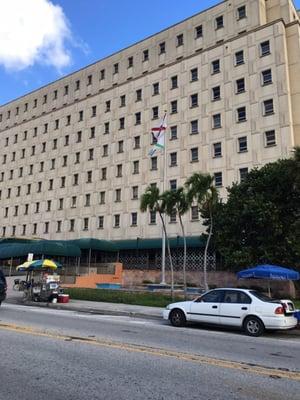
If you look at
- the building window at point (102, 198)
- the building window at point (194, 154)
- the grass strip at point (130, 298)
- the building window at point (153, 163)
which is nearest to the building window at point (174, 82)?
the building window at point (194, 154)

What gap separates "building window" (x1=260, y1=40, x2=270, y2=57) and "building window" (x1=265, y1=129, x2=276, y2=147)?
8149 millimetres

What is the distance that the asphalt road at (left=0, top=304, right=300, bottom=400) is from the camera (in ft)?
18.4

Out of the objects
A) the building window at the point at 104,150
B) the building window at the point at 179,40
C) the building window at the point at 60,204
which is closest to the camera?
the building window at the point at 179,40

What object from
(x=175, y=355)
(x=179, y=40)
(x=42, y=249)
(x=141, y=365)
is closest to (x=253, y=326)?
Result: (x=175, y=355)

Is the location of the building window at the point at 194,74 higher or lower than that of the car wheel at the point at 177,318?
higher

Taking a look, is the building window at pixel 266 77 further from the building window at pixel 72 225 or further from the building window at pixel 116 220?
the building window at pixel 72 225

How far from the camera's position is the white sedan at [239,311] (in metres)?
12.3

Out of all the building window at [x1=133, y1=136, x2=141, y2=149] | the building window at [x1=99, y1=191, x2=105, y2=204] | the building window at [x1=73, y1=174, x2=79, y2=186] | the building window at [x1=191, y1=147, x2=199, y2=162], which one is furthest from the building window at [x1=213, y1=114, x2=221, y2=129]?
the building window at [x1=73, y1=174, x2=79, y2=186]

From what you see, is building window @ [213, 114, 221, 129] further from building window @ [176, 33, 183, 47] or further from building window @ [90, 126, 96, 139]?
building window @ [90, 126, 96, 139]

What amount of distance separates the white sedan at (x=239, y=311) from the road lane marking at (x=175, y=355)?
15.0 feet

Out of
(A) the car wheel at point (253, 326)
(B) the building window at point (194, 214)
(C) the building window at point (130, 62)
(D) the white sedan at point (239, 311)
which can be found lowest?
(A) the car wheel at point (253, 326)

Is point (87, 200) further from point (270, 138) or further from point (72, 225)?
point (270, 138)

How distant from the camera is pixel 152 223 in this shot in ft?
143

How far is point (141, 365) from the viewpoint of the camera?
7238 millimetres
